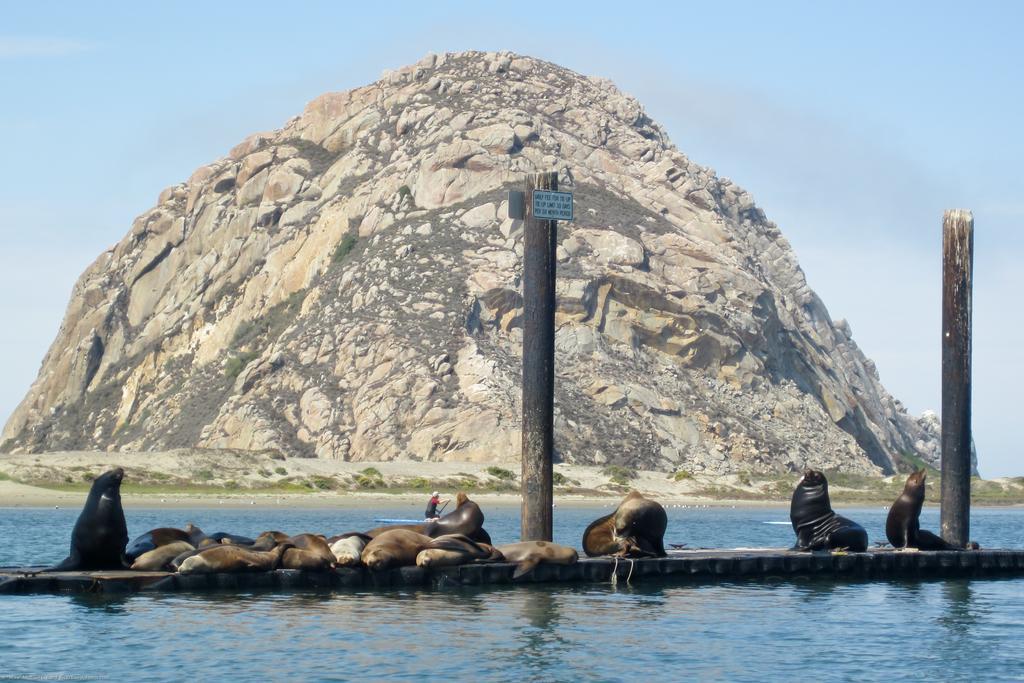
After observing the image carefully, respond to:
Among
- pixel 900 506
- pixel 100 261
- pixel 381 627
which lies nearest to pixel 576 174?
pixel 100 261

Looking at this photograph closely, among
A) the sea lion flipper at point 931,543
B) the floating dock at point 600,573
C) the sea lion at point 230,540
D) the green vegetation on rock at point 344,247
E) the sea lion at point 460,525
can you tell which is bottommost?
the floating dock at point 600,573

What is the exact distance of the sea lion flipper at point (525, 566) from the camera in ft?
89.4

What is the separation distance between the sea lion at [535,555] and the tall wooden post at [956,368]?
364 inches

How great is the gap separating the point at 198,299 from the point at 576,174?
3294 cm

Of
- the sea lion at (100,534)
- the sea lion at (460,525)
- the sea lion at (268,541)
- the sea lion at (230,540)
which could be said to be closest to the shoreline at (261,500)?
the sea lion at (230,540)

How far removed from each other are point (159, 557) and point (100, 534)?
1.08 metres

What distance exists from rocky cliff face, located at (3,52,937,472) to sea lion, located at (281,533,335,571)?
223 ft

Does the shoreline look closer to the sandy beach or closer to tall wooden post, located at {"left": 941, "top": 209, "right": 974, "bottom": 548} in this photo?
the sandy beach

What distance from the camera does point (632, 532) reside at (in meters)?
29.1

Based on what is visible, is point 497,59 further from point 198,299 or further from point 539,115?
point 198,299

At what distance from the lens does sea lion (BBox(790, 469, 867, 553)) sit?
30.9 meters

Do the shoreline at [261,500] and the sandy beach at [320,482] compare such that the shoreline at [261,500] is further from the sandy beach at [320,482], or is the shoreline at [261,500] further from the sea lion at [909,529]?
the sea lion at [909,529]

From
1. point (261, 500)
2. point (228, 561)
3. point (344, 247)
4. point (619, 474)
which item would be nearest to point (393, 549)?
point (228, 561)

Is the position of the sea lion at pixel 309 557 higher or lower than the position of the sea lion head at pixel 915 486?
lower
